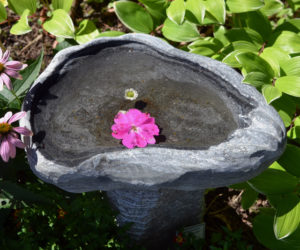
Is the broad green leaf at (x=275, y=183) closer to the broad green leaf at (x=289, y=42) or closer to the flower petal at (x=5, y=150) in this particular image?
the broad green leaf at (x=289, y=42)

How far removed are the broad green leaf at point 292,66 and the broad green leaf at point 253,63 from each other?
59mm

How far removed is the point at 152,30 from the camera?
5.82 feet

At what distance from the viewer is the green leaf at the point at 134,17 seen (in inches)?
67.1

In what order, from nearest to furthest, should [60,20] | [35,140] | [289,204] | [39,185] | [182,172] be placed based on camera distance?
[182,172]
[35,140]
[289,204]
[39,185]
[60,20]

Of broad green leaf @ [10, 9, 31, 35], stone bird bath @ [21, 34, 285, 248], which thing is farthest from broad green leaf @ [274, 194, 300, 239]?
broad green leaf @ [10, 9, 31, 35]

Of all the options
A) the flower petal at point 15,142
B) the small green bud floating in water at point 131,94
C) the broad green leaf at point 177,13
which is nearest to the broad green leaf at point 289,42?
the broad green leaf at point 177,13

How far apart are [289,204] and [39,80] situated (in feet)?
3.08

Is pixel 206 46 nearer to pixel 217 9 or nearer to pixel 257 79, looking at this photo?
pixel 217 9

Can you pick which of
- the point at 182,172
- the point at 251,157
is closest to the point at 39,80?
the point at 182,172

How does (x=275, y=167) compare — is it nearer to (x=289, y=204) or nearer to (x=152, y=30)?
(x=289, y=204)

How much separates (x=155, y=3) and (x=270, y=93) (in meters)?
0.77

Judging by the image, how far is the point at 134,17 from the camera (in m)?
1.72

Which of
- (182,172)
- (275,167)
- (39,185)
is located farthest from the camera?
(39,185)

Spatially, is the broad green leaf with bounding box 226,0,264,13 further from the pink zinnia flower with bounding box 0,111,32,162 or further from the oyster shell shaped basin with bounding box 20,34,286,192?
the pink zinnia flower with bounding box 0,111,32,162
